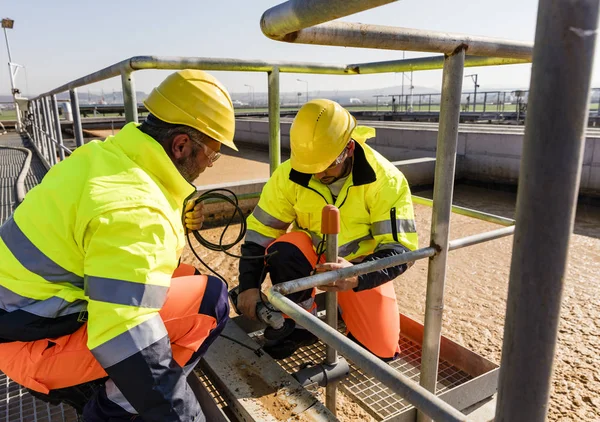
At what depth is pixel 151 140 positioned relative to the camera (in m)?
1.56

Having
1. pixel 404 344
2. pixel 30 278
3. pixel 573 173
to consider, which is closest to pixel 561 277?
pixel 573 173

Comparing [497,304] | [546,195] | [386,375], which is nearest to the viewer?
[546,195]

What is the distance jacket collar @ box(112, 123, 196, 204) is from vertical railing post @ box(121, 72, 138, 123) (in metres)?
0.69

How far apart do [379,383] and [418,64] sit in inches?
58.9

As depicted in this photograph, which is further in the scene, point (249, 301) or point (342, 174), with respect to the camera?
point (342, 174)

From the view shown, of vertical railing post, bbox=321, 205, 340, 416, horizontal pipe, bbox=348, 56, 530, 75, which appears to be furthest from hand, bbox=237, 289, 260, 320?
horizontal pipe, bbox=348, 56, 530, 75

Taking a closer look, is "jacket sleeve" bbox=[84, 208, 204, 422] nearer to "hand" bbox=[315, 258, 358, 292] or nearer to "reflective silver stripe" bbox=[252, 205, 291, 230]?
"hand" bbox=[315, 258, 358, 292]

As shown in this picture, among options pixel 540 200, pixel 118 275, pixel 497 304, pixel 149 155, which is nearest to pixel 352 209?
pixel 149 155

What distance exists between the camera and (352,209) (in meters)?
2.30

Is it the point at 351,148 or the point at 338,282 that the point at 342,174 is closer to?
the point at 351,148

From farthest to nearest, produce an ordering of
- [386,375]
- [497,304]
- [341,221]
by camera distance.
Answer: [497,304] < [341,221] < [386,375]

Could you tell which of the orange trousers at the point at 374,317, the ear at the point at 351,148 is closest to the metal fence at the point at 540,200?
the orange trousers at the point at 374,317

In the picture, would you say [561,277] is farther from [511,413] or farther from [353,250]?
[353,250]

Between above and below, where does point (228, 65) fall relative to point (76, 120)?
above
